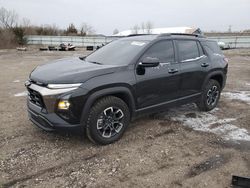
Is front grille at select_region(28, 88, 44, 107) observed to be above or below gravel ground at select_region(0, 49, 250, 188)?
above

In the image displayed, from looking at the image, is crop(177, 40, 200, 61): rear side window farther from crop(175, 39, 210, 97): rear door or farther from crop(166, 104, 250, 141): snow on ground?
crop(166, 104, 250, 141): snow on ground

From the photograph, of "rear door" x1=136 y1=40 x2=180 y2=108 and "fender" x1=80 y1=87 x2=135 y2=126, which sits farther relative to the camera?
"rear door" x1=136 y1=40 x2=180 y2=108

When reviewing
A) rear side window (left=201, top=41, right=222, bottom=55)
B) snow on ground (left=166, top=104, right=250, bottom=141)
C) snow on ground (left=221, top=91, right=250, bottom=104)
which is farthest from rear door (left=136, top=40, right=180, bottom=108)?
snow on ground (left=221, top=91, right=250, bottom=104)

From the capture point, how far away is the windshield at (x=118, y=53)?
4.73 m

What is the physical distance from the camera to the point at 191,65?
5551 millimetres

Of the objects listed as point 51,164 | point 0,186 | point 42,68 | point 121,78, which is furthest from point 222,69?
point 0,186

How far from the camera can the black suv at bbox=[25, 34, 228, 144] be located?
3984 mm

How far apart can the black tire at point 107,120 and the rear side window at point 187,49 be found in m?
1.77

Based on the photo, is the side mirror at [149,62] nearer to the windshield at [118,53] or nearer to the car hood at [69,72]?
the windshield at [118,53]

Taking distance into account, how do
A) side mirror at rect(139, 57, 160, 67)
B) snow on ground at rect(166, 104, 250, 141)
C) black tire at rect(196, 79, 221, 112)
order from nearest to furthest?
side mirror at rect(139, 57, 160, 67)
snow on ground at rect(166, 104, 250, 141)
black tire at rect(196, 79, 221, 112)

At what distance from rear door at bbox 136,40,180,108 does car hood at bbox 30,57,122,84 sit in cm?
56

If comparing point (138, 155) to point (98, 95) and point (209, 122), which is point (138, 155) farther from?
point (209, 122)

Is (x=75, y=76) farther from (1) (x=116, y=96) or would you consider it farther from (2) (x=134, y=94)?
(2) (x=134, y=94)

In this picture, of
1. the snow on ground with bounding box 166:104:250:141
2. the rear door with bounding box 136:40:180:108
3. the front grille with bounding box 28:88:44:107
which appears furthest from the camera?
the snow on ground with bounding box 166:104:250:141
